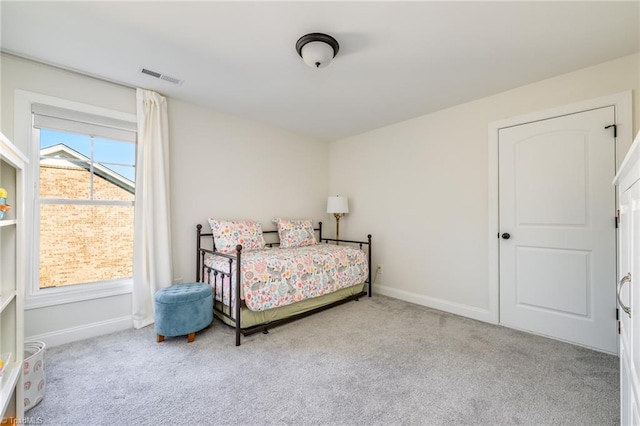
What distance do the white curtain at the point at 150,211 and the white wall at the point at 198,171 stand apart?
0.14m

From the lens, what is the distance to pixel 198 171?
305cm

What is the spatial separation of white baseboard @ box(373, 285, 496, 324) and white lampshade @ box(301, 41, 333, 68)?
109 inches

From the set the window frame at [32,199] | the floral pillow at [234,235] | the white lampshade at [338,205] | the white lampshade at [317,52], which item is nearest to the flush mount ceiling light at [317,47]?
the white lampshade at [317,52]

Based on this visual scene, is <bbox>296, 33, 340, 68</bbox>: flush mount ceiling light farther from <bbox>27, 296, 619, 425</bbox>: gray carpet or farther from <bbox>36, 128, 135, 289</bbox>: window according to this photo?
<bbox>27, 296, 619, 425</bbox>: gray carpet

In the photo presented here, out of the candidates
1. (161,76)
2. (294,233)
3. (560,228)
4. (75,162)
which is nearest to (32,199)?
(75,162)

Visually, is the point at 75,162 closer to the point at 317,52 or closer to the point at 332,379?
the point at 317,52

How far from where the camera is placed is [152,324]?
2605mm

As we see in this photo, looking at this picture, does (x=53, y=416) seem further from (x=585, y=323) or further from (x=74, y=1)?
(x=585, y=323)

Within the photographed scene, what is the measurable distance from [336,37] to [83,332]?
3168mm

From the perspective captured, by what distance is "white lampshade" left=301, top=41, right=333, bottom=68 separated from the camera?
1.81 m

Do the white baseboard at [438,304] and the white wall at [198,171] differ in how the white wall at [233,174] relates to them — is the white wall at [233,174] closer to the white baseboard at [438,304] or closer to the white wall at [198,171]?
the white wall at [198,171]

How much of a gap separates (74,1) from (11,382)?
2008 millimetres

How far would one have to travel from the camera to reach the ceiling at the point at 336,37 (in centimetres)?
160

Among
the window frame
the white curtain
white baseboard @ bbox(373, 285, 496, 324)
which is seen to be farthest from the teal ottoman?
white baseboard @ bbox(373, 285, 496, 324)
